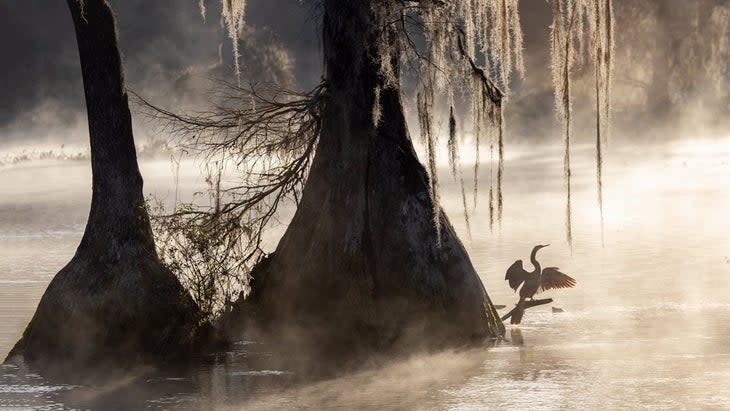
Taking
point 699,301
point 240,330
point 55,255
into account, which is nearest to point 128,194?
point 240,330

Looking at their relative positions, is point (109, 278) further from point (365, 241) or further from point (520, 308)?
point (520, 308)

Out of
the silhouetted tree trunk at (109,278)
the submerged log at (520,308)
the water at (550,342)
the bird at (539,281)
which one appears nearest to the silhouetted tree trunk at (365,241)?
the water at (550,342)

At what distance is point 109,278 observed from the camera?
42.3 feet

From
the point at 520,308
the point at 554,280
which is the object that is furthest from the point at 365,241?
the point at 554,280

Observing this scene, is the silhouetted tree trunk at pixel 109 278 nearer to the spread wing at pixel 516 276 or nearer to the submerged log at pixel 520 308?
the submerged log at pixel 520 308

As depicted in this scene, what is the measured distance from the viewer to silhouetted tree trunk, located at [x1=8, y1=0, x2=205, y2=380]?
12750 millimetres

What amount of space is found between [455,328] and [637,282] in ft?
18.1

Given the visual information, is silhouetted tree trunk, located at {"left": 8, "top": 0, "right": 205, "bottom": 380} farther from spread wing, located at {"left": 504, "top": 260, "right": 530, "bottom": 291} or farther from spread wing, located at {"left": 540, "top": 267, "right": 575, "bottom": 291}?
spread wing, located at {"left": 540, "top": 267, "right": 575, "bottom": 291}

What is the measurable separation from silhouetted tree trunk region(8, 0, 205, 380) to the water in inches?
17.8

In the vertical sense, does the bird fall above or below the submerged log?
above

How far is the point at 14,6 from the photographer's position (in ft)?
257

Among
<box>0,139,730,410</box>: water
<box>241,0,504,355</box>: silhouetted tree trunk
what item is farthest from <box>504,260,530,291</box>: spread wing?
<box>241,0,504,355</box>: silhouetted tree trunk

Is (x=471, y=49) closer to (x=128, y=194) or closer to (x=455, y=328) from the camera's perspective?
(x=455, y=328)

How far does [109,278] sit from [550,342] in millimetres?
4221
